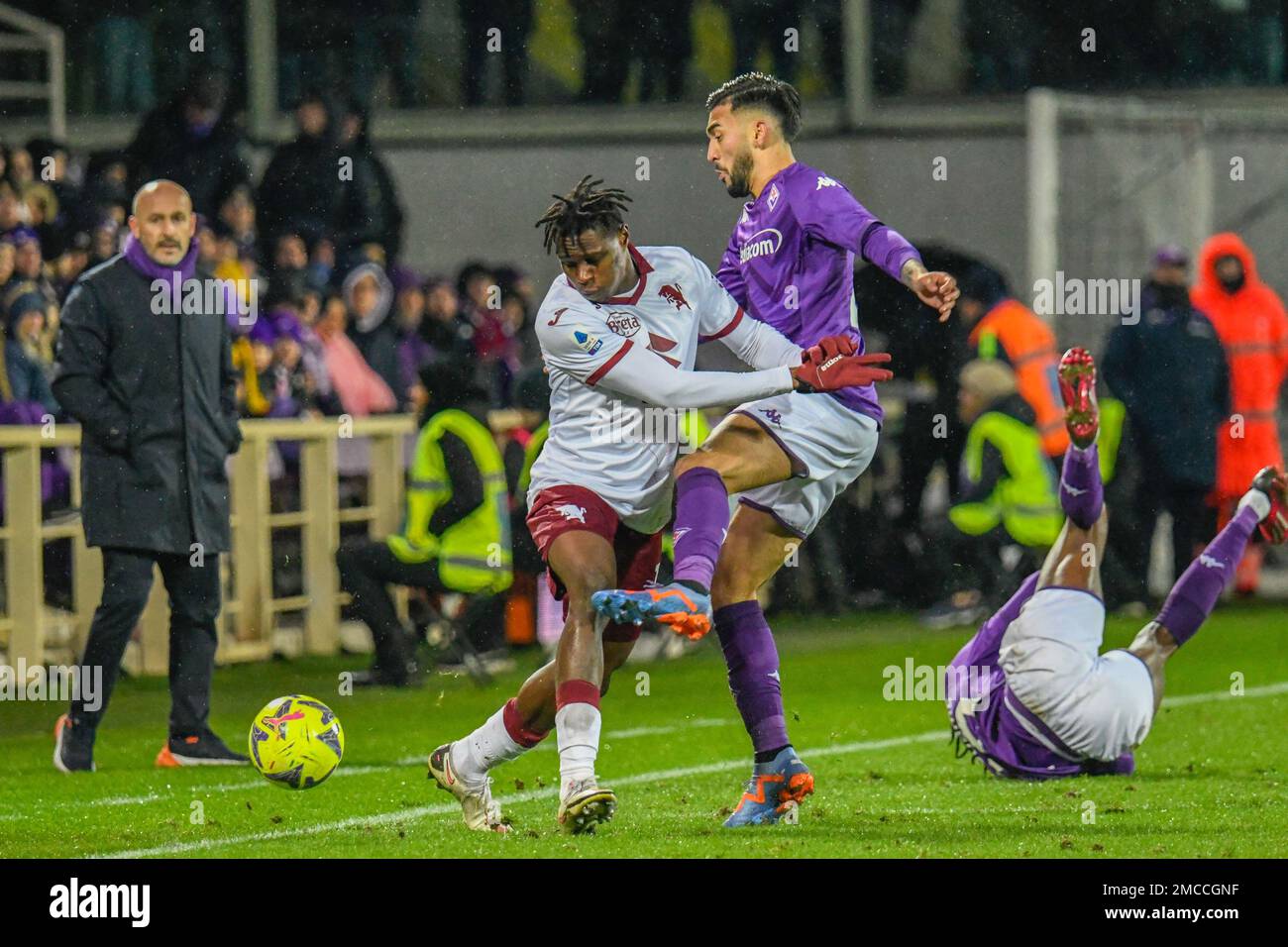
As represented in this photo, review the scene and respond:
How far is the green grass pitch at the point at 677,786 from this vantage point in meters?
6.81

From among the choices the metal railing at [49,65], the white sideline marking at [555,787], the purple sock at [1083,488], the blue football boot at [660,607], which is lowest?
the white sideline marking at [555,787]

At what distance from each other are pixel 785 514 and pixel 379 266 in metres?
7.47

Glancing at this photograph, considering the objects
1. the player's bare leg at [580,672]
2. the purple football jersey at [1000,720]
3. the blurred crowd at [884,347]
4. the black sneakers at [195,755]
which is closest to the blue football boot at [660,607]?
the player's bare leg at [580,672]

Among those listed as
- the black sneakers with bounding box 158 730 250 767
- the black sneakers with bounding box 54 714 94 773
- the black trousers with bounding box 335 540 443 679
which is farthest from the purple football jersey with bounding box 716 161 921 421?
the black trousers with bounding box 335 540 443 679

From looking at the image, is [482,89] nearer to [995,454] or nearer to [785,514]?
[995,454]

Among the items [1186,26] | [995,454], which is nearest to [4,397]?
[995,454]

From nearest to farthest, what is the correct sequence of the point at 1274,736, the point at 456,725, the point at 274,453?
the point at 1274,736, the point at 456,725, the point at 274,453

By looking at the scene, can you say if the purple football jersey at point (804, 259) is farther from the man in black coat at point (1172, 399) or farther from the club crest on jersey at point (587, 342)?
the man in black coat at point (1172, 399)

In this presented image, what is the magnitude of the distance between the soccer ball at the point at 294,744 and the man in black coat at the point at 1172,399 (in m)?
8.13

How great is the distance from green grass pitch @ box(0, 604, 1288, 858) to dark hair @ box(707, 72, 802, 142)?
2.14m

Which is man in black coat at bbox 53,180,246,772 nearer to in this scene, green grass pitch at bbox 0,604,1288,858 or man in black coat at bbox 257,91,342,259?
green grass pitch at bbox 0,604,1288,858

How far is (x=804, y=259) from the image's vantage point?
7352 millimetres

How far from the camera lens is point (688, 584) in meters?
6.57

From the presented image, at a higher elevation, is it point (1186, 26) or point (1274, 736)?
point (1186, 26)
